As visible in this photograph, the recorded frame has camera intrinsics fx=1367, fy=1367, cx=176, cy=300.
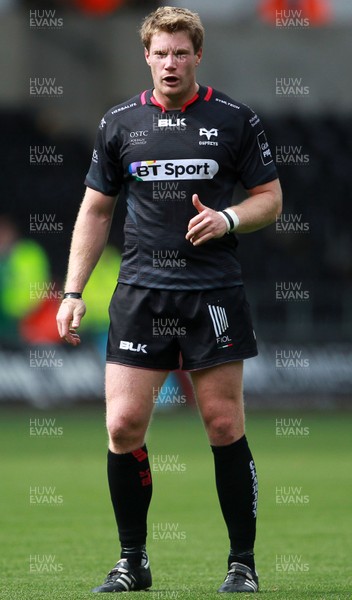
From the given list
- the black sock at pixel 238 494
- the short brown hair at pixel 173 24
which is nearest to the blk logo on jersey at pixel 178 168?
the short brown hair at pixel 173 24

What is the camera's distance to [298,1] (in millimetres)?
17297

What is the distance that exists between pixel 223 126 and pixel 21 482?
16.3ft

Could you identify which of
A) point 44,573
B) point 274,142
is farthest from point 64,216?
point 44,573

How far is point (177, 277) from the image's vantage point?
5238 millimetres

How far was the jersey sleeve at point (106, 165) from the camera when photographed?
5301 millimetres

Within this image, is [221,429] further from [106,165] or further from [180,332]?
[106,165]

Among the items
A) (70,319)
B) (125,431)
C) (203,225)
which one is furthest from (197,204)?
(125,431)

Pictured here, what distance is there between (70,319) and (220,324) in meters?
0.58

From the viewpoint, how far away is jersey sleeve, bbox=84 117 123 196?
530cm

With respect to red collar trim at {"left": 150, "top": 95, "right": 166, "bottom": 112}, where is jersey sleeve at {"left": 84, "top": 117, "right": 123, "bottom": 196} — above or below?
below

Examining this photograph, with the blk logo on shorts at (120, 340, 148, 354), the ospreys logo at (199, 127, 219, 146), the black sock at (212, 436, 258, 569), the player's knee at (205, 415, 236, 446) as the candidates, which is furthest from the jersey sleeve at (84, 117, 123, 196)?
the black sock at (212, 436, 258, 569)

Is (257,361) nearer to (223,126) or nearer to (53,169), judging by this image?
(53,169)

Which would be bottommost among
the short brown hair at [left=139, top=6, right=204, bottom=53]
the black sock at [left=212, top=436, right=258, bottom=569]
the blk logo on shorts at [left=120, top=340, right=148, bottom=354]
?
the black sock at [left=212, top=436, right=258, bottom=569]

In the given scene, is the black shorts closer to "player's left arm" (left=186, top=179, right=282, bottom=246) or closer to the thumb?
"player's left arm" (left=186, top=179, right=282, bottom=246)
